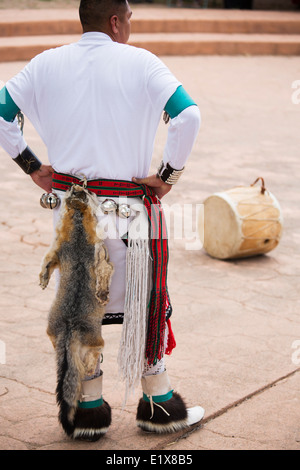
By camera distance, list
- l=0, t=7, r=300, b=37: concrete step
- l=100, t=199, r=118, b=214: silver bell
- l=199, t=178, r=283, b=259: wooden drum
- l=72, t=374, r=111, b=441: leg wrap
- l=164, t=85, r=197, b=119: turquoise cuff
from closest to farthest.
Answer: l=164, t=85, r=197, b=119: turquoise cuff, l=100, t=199, r=118, b=214: silver bell, l=72, t=374, r=111, b=441: leg wrap, l=199, t=178, r=283, b=259: wooden drum, l=0, t=7, r=300, b=37: concrete step

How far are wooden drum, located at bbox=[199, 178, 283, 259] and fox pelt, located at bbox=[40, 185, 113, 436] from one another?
2.30 meters

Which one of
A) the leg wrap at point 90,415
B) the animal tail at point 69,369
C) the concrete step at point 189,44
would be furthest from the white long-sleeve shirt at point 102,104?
the concrete step at point 189,44

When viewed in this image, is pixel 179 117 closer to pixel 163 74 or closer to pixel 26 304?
pixel 163 74

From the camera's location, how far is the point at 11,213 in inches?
214

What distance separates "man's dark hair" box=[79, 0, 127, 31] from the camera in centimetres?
243

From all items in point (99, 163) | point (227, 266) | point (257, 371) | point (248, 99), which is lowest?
point (248, 99)

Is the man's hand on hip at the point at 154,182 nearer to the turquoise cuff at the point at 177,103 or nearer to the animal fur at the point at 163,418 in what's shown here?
the turquoise cuff at the point at 177,103

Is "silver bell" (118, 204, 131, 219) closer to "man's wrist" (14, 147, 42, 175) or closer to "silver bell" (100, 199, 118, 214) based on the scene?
"silver bell" (100, 199, 118, 214)

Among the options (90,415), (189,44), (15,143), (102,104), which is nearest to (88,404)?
(90,415)

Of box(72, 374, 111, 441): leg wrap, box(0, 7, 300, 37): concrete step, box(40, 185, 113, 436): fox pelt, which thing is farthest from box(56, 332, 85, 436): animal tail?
box(0, 7, 300, 37): concrete step

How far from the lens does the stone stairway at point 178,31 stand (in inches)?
432

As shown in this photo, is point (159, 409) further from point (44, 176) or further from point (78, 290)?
point (44, 176)

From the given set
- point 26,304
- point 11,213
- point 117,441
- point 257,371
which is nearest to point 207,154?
point 11,213
